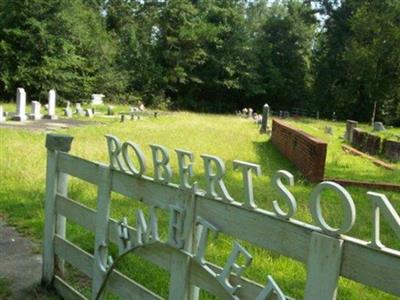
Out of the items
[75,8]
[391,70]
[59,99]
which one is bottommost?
[59,99]

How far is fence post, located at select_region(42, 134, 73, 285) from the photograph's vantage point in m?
4.32

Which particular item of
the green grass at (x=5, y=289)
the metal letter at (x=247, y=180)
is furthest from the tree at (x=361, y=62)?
the metal letter at (x=247, y=180)

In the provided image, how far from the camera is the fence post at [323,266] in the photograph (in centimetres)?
210

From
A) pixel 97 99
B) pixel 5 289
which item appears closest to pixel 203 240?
pixel 5 289

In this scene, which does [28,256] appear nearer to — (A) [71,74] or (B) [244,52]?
(A) [71,74]

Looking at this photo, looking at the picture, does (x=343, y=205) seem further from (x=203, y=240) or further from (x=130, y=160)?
(x=130, y=160)

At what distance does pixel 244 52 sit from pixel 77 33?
18729 millimetres

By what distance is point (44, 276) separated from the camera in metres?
4.36

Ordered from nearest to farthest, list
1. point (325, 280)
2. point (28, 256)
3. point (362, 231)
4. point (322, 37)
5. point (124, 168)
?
point (325, 280) < point (124, 168) < point (28, 256) < point (362, 231) < point (322, 37)

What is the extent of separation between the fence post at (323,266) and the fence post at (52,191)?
2695 millimetres

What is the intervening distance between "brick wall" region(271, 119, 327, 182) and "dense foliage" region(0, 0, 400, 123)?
1118 inches

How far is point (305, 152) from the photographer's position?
36.4 ft

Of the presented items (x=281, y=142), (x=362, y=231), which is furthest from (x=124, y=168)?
(x=281, y=142)

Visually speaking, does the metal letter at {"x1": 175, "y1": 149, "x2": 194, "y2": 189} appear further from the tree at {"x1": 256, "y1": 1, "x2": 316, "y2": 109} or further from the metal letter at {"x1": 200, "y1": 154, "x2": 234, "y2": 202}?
the tree at {"x1": 256, "y1": 1, "x2": 316, "y2": 109}
